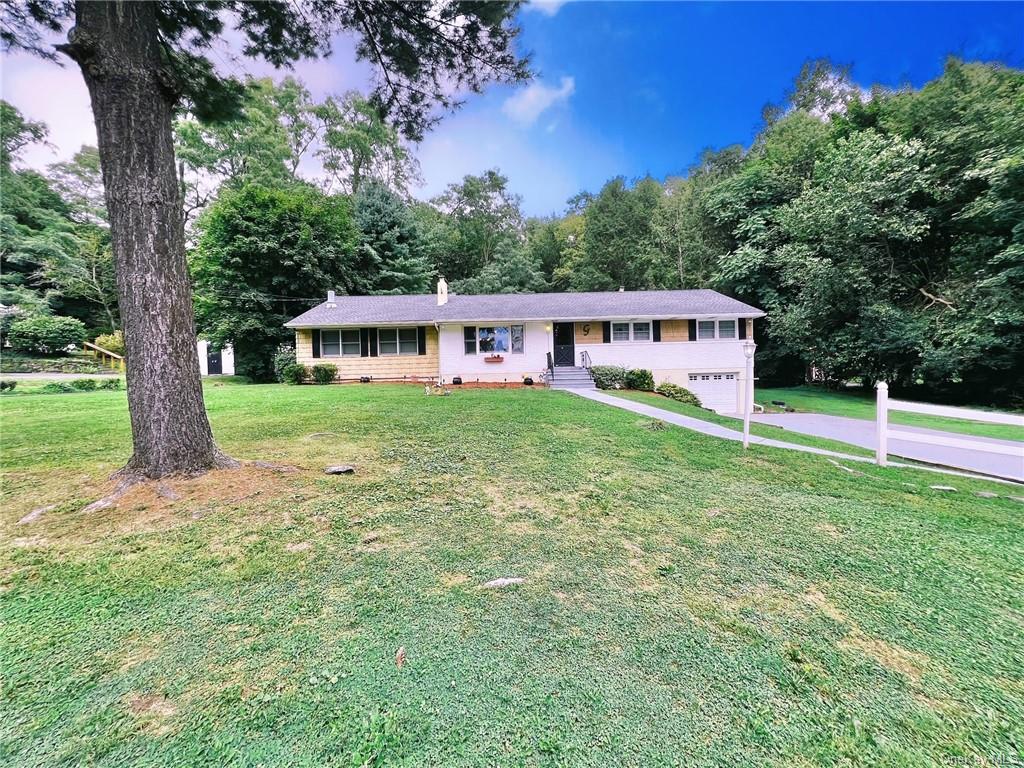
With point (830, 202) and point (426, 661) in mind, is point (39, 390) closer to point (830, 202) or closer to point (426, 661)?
point (426, 661)

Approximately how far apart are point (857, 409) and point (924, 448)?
904 cm

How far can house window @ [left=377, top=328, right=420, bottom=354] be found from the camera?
17047mm

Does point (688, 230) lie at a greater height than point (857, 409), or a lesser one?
greater

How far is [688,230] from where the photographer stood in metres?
27.4

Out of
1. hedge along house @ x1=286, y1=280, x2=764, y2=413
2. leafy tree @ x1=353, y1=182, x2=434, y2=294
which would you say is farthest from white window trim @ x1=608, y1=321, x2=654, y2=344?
leafy tree @ x1=353, y1=182, x2=434, y2=294

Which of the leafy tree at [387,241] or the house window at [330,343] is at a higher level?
the leafy tree at [387,241]

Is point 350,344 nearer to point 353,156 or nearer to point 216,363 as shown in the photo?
point 216,363

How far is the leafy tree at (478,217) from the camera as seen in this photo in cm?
3284

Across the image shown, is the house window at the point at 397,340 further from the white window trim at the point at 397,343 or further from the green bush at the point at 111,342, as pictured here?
the green bush at the point at 111,342

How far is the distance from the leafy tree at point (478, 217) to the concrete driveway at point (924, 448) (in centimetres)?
2568

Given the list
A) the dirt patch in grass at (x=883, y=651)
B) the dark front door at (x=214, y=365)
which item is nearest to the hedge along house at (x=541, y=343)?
the dirt patch in grass at (x=883, y=651)

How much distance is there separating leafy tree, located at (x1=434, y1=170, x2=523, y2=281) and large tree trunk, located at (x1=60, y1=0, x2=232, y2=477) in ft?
95.7

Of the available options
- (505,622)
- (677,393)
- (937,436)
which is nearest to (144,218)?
(505,622)

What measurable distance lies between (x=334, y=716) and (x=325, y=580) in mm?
1104
